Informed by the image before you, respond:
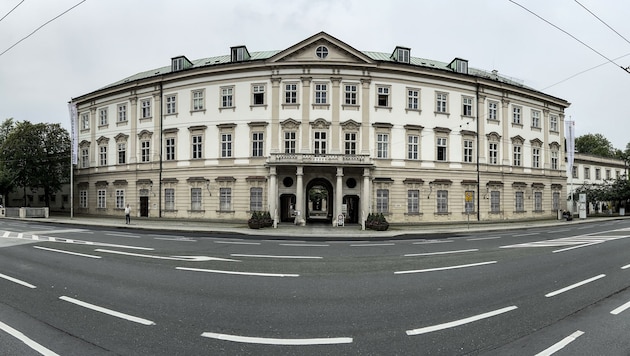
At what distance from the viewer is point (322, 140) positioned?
2661cm

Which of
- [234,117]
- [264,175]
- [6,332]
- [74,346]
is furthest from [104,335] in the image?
[234,117]

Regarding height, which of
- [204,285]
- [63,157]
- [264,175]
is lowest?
[204,285]

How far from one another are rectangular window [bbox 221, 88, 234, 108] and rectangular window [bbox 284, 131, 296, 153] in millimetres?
6157

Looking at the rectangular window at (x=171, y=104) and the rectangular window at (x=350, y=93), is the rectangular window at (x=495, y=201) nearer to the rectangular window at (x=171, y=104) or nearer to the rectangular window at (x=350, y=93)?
the rectangular window at (x=350, y=93)

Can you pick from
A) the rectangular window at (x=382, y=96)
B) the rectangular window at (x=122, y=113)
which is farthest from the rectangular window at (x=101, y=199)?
the rectangular window at (x=382, y=96)

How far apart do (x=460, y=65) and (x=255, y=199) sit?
86.1ft

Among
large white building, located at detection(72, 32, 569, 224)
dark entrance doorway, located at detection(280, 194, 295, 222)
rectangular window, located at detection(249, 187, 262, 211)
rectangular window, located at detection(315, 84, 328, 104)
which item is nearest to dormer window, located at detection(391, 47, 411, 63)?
large white building, located at detection(72, 32, 569, 224)

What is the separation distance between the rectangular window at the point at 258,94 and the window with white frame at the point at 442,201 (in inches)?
734

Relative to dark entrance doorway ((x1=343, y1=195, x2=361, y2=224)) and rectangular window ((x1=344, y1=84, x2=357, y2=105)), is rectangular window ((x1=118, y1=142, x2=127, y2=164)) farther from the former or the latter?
rectangular window ((x1=344, y1=84, x2=357, y2=105))

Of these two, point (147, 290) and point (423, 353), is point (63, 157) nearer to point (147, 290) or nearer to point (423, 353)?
point (147, 290)

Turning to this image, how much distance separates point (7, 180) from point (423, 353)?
48.8m

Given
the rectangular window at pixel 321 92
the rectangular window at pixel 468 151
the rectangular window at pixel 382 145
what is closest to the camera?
the rectangular window at pixel 321 92

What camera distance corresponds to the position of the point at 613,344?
413 centimetres

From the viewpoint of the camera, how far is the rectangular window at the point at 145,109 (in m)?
30.8
